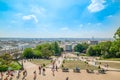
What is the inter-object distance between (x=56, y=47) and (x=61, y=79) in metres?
70.9

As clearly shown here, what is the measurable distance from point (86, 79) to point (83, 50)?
89.1m

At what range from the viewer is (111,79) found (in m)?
33.5

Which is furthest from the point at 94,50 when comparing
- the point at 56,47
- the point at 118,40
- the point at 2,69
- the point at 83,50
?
the point at 2,69

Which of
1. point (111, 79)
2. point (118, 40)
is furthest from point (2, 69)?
point (118, 40)

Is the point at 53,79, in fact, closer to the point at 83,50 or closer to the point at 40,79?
the point at 40,79

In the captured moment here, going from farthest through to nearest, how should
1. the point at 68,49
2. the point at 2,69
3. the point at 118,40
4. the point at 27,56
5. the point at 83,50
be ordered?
the point at 68,49
the point at 83,50
the point at 27,56
the point at 118,40
the point at 2,69

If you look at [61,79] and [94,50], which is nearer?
[61,79]

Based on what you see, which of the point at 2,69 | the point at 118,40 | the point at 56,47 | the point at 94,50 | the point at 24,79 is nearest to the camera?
the point at 24,79

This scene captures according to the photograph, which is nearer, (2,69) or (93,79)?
(93,79)

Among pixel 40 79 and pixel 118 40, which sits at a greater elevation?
pixel 118 40

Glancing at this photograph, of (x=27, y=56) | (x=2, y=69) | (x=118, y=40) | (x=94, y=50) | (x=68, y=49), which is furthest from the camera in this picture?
(x=68, y=49)

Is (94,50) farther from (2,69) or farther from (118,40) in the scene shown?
(2,69)

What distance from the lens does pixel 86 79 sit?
32750 mm

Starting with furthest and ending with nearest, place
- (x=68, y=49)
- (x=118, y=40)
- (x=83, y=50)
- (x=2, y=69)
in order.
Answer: (x=68, y=49), (x=83, y=50), (x=118, y=40), (x=2, y=69)
